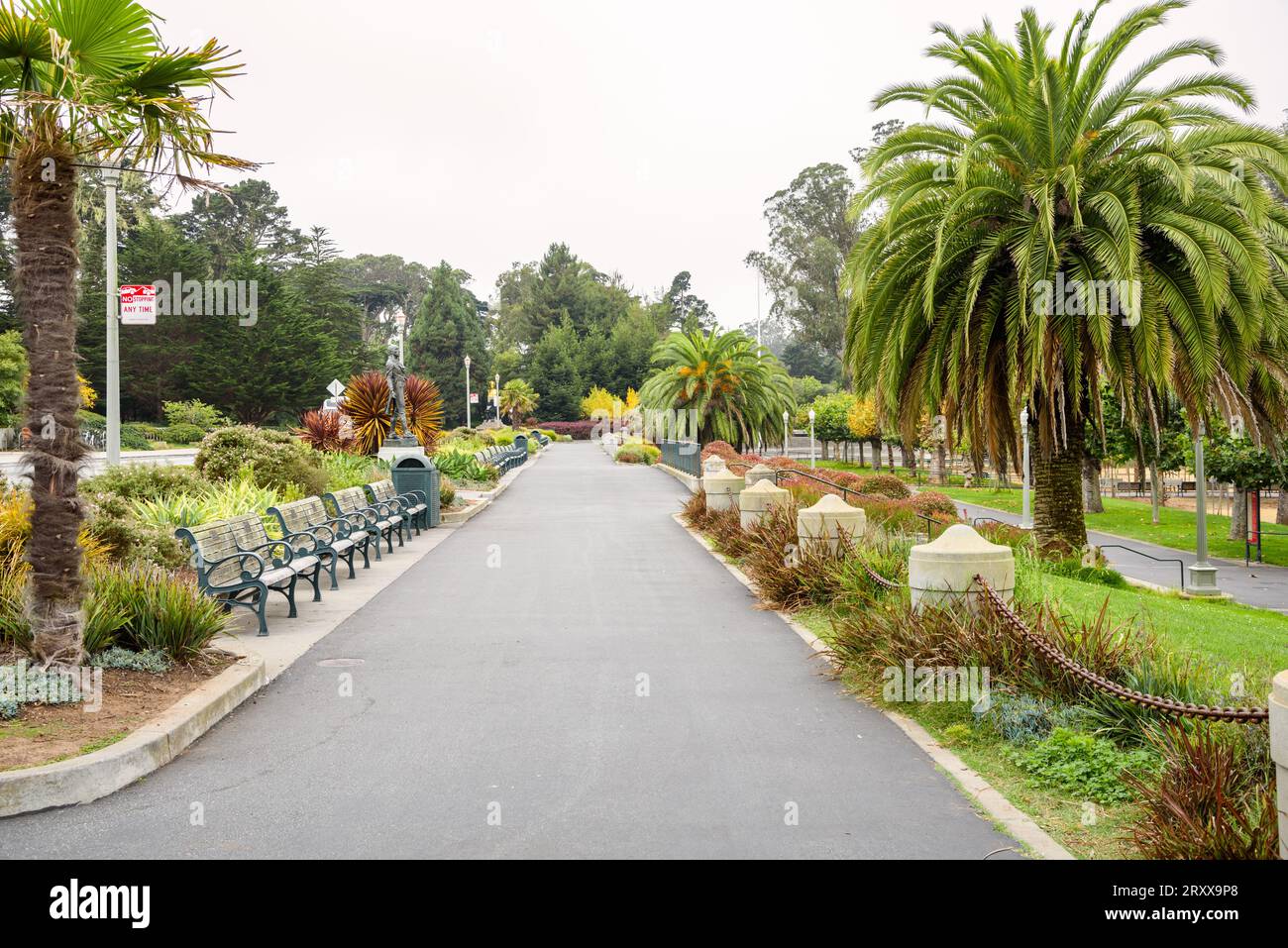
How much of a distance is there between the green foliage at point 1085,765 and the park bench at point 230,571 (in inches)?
270

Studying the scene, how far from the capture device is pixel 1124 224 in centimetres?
1159

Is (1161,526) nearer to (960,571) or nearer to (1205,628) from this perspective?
(1205,628)

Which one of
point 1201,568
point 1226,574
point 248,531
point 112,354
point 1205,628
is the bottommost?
point 1226,574

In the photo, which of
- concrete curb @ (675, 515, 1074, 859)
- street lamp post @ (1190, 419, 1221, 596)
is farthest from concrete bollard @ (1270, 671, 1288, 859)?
street lamp post @ (1190, 419, 1221, 596)

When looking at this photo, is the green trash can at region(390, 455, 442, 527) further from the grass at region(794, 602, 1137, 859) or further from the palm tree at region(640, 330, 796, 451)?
the palm tree at region(640, 330, 796, 451)

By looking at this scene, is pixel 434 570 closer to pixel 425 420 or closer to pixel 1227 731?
pixel 1227 731

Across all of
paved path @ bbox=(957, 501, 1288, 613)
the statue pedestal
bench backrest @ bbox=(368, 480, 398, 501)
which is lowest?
paved path @ bbox=(957, 501, 1288, 613)

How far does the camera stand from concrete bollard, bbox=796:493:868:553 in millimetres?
11266

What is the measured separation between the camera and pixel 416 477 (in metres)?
20.2

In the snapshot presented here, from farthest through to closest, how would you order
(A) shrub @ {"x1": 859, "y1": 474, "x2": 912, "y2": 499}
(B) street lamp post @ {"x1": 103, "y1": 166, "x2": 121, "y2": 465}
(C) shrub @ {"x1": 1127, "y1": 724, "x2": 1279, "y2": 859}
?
(A) shrub @ {"x1": 859, "y1": 474, "x2": 912, "y2": 499} → (B) street lamp post @ {"x1": 103, "y1": 166, "x2": 121, "y2": 465} → (C) shrub @ {"x1": 1127, "y1": 724, "x2": 1279, "y2": 859}

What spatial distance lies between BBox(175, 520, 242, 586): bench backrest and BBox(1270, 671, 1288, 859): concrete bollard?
847cm

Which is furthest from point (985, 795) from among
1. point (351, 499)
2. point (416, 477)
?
point (416, 477)

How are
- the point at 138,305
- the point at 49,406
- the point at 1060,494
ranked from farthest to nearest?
the point at 138,305 → the point at 1060,494 → the point at 49,406

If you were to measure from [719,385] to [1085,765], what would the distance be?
33012 mm
